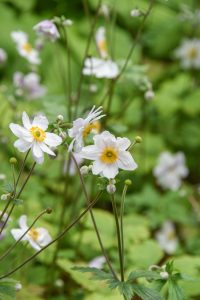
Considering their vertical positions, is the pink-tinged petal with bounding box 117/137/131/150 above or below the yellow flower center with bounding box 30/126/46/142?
below

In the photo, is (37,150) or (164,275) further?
(164,275)

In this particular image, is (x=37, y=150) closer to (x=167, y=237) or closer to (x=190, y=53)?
(x=167, y=237)

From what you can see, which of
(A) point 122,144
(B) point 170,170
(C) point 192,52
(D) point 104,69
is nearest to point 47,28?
(D) point 104,69

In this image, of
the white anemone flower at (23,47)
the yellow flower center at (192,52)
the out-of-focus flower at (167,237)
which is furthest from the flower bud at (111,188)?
the yellow flower center at (192,52)

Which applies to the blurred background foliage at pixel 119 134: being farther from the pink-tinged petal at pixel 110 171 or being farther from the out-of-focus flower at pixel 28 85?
the pink-tinged petal at pixel 110 171

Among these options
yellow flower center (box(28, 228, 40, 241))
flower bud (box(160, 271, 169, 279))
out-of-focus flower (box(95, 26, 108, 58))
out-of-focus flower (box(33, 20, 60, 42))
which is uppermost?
out-of-focus flower (box(95, 26, 108, 58))

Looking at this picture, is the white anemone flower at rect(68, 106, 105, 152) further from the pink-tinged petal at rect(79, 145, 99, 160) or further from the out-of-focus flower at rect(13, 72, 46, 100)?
the out-of-focus flower at rect(13, 72, 46, 100)

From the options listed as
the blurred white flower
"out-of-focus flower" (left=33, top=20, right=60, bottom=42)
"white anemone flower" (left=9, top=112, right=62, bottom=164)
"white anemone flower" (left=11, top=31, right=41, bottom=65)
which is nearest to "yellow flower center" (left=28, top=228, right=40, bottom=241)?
"white anemone flower" (left=9, top=112, right=62, bottom=164)
